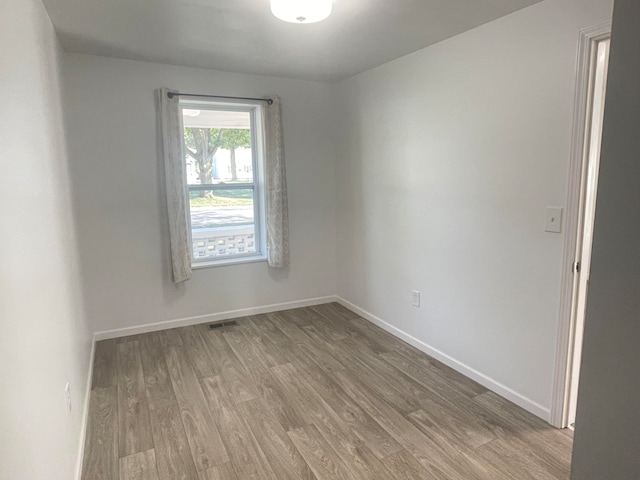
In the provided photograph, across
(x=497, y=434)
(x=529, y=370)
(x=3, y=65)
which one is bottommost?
(x=497, y=434)

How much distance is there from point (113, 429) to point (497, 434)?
217 cm

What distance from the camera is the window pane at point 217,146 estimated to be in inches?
150

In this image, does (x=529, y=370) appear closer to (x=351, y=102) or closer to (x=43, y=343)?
(x=43, y=343)

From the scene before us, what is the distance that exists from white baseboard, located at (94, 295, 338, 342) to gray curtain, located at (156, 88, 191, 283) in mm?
456

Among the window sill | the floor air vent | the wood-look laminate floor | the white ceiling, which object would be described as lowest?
the wood-look laminate floor

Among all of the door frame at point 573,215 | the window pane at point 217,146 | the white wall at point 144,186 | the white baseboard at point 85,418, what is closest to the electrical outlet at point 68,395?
the white baseboard at point 85,418

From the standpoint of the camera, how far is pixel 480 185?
267cm

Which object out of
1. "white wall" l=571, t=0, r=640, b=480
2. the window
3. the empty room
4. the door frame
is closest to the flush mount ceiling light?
the empty room

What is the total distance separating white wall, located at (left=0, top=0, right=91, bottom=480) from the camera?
1093 millimetres

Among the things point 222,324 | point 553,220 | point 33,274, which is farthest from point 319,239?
point 33,274

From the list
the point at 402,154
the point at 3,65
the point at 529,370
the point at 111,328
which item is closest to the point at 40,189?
the point at 3,65

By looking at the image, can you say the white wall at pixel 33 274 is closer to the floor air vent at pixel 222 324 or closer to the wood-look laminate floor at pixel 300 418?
the wood-look laminate floor at pixel 300 418

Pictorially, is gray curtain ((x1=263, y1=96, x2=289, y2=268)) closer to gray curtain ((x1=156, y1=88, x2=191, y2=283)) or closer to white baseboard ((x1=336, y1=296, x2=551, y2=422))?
gray curtain ((x1=156, y1=88, x2=191, y2=283))

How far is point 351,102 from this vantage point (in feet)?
13.0
